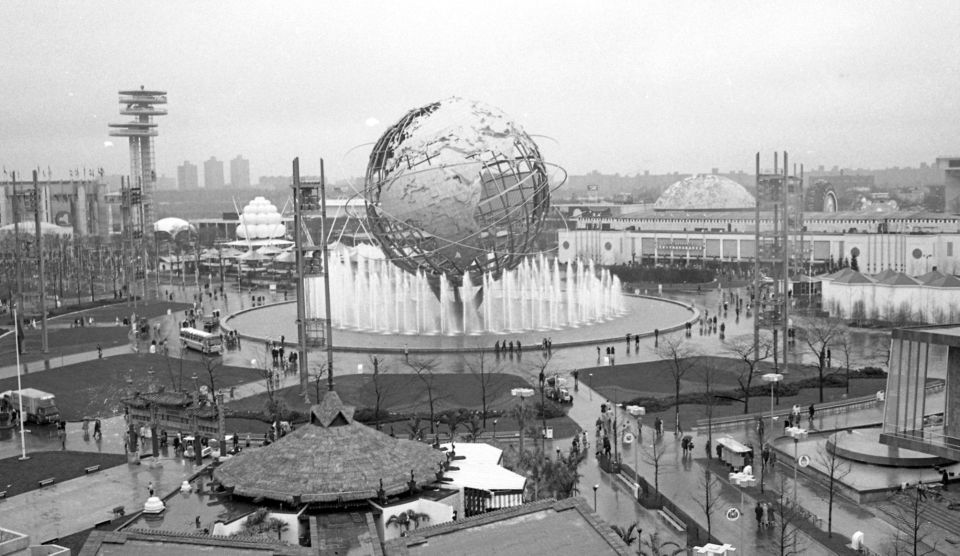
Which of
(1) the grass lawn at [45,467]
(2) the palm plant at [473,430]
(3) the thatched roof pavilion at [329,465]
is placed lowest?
(1) the grass lawn at [45,467]

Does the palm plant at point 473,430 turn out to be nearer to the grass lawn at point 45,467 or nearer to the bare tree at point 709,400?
the bare tree at point 709,400

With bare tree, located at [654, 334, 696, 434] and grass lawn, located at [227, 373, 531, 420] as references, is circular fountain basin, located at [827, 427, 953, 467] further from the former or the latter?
grass lawn, located at [227, 373, 531, 420]

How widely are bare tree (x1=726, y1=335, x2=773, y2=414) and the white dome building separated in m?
69.9

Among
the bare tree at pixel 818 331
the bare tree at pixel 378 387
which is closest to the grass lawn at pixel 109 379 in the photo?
the bare tree at pixel 378 387

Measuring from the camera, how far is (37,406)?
31.2 meters

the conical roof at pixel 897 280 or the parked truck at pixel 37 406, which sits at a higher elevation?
the conical roof at pixel 897 280

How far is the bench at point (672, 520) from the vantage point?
2071cm

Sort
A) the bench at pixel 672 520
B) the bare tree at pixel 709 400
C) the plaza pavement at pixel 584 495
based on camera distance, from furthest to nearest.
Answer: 1. the bare tree at pixel 709 400
2. the plaza pavement at pixel 584 495
3. the bench at pixel 672 520

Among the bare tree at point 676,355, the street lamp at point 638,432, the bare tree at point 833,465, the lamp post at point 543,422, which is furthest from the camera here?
the bare tree at point 676,355

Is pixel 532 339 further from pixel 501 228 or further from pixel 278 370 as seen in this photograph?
pixel 278 370

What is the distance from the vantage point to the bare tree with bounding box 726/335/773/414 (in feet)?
102

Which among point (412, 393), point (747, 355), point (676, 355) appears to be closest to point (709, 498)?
point (676, 355)

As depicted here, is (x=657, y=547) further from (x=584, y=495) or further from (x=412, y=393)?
(x=412, y=393)

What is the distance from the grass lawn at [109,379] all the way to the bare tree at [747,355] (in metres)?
17.1
